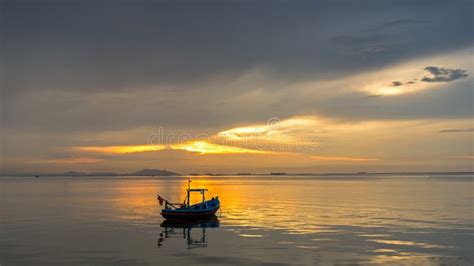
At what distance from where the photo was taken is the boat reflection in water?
38.6 m

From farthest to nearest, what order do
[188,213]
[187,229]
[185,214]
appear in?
1. [188,213]
2. [185,214]
3. [187,229]

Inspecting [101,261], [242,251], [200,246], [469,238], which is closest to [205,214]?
[200,246]

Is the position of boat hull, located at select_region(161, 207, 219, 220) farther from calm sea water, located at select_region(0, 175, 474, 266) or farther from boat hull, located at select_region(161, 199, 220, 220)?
calm sea water, located at select_region(0, 175, 474, 266)

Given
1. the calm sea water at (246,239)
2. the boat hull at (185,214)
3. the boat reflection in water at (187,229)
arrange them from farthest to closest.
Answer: the boat hull at (185,214)
the boat reflection in water at (187,229)
the calm sea water at (246,239)

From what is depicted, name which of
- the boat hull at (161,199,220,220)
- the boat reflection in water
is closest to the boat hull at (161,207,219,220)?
the boat hull at (161,199,220,220)

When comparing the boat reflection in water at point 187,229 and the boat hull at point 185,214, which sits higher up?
the boat hull at point 185,214

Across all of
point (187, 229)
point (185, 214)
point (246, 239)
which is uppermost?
point (185, 214)

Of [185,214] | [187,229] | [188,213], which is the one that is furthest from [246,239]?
[188,213]

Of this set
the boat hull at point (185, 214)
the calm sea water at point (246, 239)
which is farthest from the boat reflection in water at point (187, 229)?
the boat hull at point (185, 214)

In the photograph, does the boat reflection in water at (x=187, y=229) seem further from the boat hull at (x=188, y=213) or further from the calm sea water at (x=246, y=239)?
the boat hull at (x=188, y=213)

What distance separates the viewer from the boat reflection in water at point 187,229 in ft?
127

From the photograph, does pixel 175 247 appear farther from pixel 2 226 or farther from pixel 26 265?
pixel 2 226

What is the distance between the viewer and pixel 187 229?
47.4 metres

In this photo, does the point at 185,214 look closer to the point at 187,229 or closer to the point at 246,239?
the point at 187,229
